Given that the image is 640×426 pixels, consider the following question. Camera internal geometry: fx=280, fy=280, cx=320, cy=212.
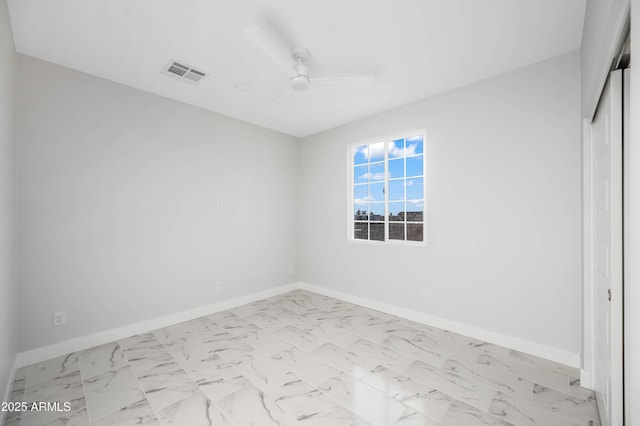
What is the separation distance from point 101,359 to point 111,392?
638 millimetres

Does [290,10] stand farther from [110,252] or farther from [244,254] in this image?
[244,254]

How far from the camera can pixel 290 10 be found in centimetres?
199

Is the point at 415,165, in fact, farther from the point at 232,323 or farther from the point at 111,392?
the point at 111,392

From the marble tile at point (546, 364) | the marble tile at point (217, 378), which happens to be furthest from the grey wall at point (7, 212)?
the marble tile at point (546, 364)

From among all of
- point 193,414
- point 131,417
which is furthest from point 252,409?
point 131,417

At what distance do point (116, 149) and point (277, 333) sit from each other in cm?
265

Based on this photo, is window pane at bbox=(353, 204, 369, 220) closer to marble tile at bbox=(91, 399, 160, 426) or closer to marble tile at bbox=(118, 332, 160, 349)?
marble tile at bbox=(118, 332, 160, 349)

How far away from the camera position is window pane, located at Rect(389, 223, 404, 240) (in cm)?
373

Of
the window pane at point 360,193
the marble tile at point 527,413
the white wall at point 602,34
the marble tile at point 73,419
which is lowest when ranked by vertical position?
the marble tile at point 527,413

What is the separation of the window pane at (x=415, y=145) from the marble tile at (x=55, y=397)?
393 centimetres

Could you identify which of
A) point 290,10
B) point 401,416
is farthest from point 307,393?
point 290,10

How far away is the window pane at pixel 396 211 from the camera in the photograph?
12.3 feet

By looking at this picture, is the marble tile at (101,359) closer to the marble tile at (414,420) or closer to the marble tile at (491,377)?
the marble tile at (414,420)

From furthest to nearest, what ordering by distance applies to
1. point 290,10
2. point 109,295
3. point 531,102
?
point 109,295 < point 531,102 < point 290,10
